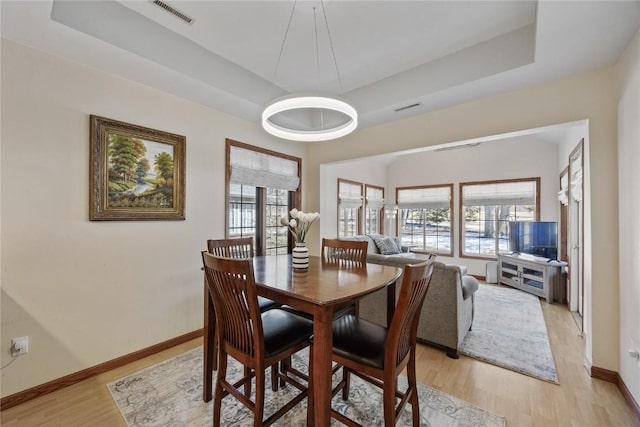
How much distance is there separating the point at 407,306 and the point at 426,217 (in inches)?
221

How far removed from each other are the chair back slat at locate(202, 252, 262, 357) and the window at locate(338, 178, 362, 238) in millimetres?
3693

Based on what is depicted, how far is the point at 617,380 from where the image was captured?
2.12 metres

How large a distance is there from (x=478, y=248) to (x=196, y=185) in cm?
560

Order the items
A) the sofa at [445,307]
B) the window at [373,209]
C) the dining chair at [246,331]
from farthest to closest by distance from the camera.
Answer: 1. the window at [373,209]
2. the sofa at [445,307]
3. the dining chair at [246,331]

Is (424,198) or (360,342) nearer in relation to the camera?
(360,342)

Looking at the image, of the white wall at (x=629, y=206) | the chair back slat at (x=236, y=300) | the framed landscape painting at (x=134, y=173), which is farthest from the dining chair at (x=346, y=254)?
the white wall at (x=629, y=206)

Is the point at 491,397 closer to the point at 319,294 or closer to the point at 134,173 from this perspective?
the point at 319,294

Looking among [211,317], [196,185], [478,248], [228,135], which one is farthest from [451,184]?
[211,317]

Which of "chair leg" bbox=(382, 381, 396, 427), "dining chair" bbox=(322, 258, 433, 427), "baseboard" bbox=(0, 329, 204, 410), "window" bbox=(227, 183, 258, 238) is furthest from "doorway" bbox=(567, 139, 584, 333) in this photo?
"baseboard" bbox=(0, 329, 204, 410)

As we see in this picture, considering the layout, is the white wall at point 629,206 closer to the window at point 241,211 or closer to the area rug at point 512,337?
the area rug at point 512,337

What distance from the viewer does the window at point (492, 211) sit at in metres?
5.18

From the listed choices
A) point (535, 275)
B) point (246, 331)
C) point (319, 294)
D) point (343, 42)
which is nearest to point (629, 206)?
point (319, 294)

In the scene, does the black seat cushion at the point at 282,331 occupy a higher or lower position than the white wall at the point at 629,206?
lower

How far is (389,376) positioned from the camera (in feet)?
4.44
